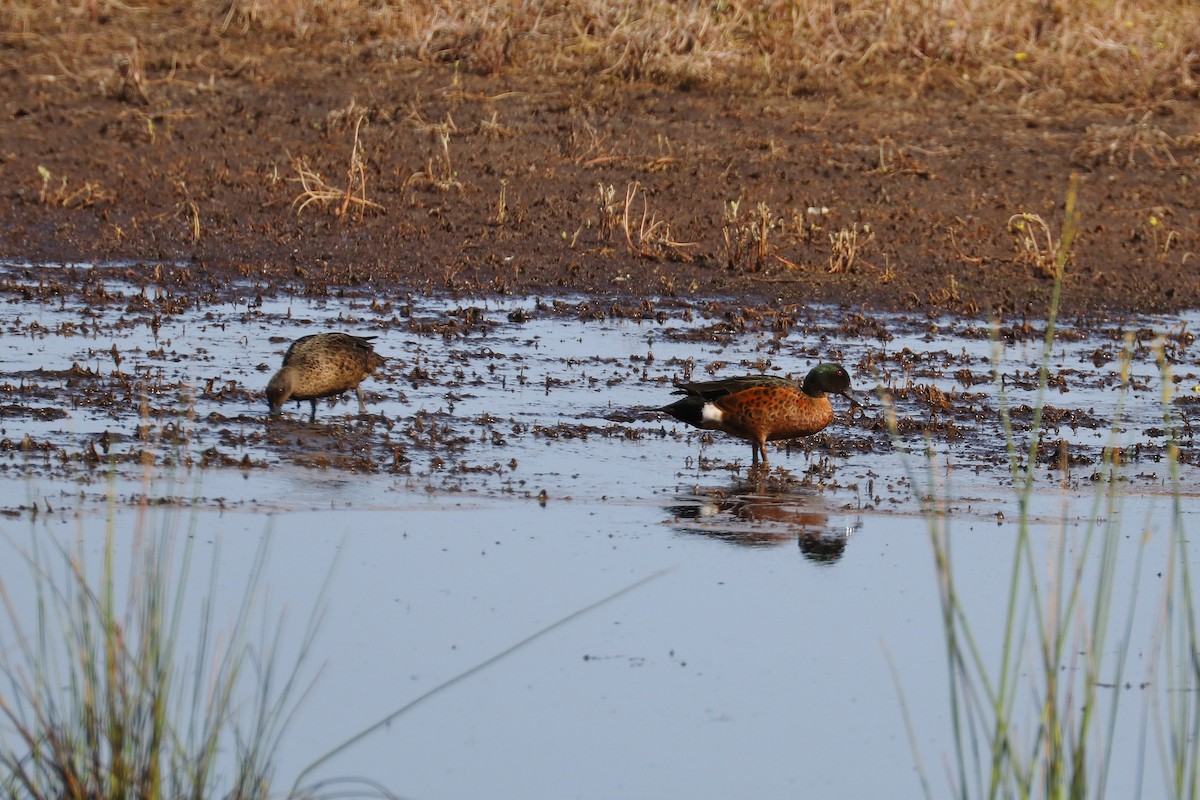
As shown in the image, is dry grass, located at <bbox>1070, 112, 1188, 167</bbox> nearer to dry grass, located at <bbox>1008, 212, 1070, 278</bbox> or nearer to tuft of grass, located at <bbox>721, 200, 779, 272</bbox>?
dry grass, located at <bbox>1008, 212, 1070, 278</bbox>

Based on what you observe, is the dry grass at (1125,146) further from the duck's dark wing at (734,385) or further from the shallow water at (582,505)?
the duck's dark wing at (734,385)

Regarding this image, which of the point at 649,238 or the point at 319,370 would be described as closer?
the point at 319,370

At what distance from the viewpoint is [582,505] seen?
736 centimetres

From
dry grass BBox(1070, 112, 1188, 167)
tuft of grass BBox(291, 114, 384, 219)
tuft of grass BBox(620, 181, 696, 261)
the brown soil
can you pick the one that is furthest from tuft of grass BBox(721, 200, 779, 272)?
dry grass BBox(1070, 112, 1188, 167)

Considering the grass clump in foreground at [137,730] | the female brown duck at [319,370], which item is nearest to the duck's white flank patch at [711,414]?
the female brown duck at [319,370]

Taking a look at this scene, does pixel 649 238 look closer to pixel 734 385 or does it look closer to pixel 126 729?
pixel 734 385

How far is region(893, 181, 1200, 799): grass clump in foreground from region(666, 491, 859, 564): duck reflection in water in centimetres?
47

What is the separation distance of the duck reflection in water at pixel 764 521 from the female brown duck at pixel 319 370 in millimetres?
1858

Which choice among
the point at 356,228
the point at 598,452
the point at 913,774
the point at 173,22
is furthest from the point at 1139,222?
the point at 913,774

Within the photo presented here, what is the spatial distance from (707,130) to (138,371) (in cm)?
653

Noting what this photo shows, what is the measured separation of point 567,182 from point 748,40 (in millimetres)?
3052

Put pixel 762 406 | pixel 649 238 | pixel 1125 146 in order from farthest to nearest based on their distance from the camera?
1. pixel 1125 146
2. pixel 649 238
3. pixel 762 406

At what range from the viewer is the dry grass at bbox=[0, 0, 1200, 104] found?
50.9 ft

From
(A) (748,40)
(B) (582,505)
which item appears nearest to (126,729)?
(B) (582,505)
